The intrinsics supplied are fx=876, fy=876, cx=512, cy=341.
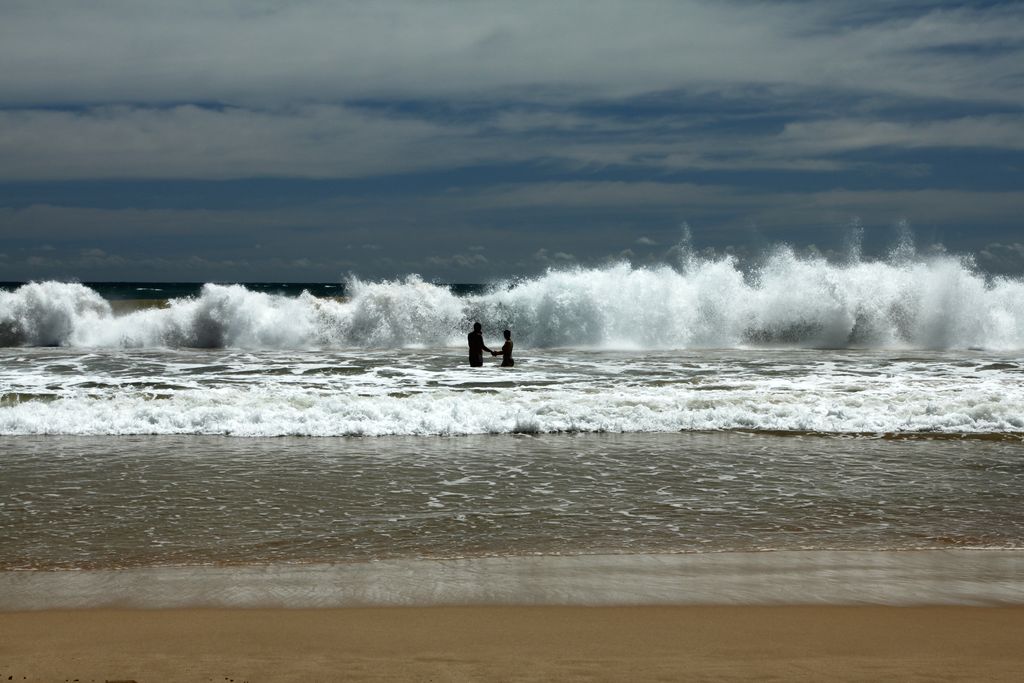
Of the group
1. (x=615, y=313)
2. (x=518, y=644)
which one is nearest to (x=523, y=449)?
(x=518, y=644)

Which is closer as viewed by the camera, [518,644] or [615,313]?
[518,644]

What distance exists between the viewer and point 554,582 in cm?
541

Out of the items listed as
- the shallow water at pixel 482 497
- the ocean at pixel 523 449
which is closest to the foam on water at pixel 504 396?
the ocean at pixel 523 449

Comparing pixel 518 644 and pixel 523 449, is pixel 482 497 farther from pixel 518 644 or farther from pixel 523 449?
pixel 518 644

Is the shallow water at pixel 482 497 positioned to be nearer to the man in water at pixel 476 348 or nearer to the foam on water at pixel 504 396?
the foam on water at pixel 504 396

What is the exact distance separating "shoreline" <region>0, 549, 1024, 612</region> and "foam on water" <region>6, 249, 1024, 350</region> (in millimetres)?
18691

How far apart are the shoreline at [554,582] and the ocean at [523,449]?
0.20ft

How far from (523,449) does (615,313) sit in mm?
16009

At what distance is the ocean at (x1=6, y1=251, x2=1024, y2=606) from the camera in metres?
6.29

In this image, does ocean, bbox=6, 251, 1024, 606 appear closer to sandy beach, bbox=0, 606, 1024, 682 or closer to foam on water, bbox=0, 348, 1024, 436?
foam on water, bbox=0, 348, 1024, 436

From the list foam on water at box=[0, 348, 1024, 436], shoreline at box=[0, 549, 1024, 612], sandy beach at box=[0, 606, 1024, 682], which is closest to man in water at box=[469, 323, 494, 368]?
foam on water at box=[0, 348, 1024, 436]


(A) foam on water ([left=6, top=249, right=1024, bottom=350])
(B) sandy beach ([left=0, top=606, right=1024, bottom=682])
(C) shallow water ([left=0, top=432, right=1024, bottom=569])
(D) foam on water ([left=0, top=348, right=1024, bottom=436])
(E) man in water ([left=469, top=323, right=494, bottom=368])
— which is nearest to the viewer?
(B) sandy beach ([left=0, top=606, right=1024, bottom=682])

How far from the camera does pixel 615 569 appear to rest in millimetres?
5715

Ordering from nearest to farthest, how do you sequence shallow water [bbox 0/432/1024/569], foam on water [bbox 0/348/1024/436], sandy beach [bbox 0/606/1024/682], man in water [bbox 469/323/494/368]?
sandy beach [bbox 0/606/1024/682], shallow water [bbox 0/432/1024/569], foam on water [bbox 0/348/1024/436], man in water [bbox 469/323/494/368]
